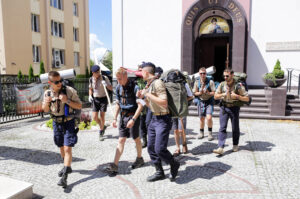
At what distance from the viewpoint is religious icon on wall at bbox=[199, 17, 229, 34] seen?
44.3 ft

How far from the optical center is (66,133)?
4148 millimetres

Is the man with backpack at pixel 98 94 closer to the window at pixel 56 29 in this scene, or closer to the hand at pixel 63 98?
the hand at pixel 63 98

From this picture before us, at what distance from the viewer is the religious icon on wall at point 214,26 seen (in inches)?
532

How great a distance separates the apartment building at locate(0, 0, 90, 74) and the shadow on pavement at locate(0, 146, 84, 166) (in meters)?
16.6

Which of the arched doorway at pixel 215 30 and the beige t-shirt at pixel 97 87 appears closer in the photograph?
the beige t-shirt at pixel 97 87


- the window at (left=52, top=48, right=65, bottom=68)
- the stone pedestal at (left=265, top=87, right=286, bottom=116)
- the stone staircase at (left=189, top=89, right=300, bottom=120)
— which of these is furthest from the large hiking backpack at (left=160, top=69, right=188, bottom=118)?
the window at (left=52, top=48, right=65, bottom=68)

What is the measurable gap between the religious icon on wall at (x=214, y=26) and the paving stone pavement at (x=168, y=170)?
313 inches

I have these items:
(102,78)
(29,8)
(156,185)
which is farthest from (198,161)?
(29,8)

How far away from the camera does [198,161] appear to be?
5.10 metres

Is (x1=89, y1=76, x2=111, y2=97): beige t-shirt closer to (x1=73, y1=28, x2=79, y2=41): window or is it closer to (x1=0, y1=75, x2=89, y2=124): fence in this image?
(x1=0, y1=75, x2=89, y2=124): fence

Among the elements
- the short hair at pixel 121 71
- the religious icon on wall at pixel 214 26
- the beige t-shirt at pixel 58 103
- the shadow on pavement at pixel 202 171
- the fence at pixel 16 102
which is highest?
the religious icon on wall at pixel 214 26

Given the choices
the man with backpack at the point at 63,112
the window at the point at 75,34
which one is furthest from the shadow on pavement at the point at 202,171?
the window at the point at 75,34

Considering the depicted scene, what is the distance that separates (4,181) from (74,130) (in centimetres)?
123

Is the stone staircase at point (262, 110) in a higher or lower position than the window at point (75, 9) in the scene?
lower
